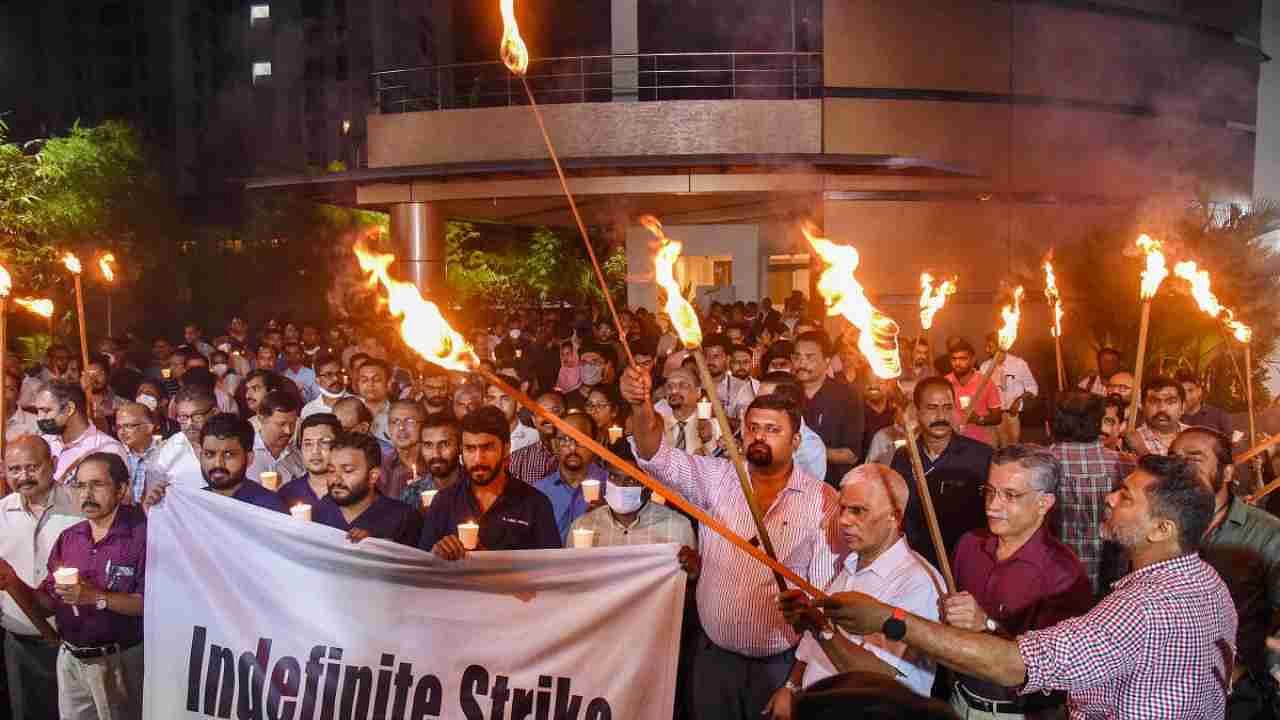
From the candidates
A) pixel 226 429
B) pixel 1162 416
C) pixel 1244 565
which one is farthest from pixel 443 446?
pixel 1162 416

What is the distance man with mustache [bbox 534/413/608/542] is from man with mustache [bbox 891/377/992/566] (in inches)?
72.3

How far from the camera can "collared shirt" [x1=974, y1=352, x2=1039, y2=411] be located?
36.3ft

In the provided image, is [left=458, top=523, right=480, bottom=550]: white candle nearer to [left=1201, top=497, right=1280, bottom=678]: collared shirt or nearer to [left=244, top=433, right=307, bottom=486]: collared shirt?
[left=244, top=433, right=307, bottom=486]: collared shirt

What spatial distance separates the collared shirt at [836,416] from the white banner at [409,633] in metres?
4.46

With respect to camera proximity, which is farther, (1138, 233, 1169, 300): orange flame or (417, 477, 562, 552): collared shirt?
(1138, 233, 1169, 300): orange flame

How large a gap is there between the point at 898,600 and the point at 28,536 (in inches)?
177

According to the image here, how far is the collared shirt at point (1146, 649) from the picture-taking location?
12.3 feet

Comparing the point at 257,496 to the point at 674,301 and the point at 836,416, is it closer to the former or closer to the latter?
the point at 674,301

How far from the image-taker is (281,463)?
815cm

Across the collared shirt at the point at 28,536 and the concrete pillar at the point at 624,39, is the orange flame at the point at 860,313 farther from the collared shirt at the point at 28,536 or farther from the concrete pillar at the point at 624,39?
the concrete pillar at the point at 624,39

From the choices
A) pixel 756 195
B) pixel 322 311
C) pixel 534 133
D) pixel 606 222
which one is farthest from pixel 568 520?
pixel 322 311

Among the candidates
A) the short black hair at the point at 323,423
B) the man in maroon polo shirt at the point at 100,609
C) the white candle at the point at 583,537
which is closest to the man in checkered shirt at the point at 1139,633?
the white candle at the point at 583,537

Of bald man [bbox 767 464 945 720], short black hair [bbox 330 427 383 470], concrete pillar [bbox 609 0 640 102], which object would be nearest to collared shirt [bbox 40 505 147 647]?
short black hair [bbox 330 427 383 470]

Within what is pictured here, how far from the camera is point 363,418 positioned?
8320 millimetres
